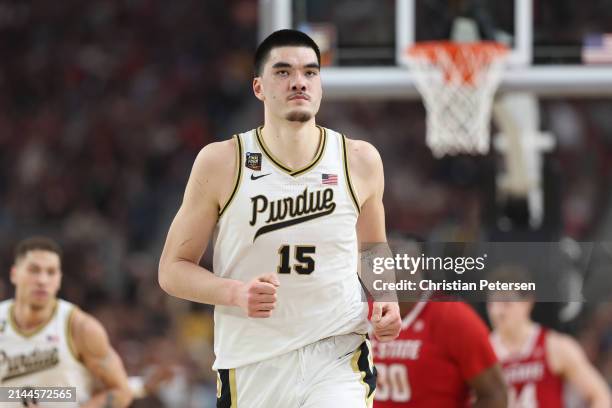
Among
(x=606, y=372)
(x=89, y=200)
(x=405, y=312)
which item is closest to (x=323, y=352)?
(x=405, y=312)

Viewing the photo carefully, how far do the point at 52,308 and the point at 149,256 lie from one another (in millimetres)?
7094

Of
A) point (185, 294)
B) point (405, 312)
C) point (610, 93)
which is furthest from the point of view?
point (610, 93)

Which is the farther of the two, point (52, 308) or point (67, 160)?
point (67, 160)

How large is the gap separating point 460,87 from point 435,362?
3.36m

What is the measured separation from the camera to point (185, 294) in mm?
4676

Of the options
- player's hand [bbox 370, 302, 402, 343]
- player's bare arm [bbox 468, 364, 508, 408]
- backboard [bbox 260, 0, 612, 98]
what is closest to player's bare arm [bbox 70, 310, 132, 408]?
player's bare arm [bbox 468, 364, 508, 408]

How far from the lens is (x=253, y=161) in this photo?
15.8 feet

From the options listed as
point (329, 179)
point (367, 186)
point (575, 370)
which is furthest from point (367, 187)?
point (575, 370)

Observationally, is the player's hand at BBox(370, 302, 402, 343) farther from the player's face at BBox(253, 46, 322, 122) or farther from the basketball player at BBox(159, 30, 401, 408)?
the player's face at BBox(253, 46, 322, 122)

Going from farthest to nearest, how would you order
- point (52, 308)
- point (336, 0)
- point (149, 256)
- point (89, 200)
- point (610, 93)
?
point (89, 200) < point (149, 256) < point (336, 0) < point (610, 93) < point (52, 308)

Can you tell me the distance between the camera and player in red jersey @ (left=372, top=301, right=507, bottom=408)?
636 cm

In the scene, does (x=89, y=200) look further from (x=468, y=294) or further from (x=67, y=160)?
(x=468, y=294)

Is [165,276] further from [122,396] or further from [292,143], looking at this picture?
[122,396]

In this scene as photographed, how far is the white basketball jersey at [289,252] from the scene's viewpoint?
468cm
